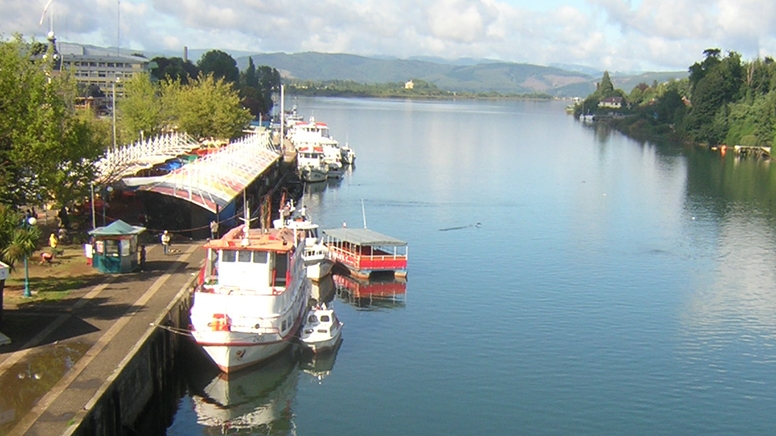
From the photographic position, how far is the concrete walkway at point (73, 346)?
21547 mm

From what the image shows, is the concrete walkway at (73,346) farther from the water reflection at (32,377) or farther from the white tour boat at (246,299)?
the white tour boat at (246,299)

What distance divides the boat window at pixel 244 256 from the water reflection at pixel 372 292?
11297mm

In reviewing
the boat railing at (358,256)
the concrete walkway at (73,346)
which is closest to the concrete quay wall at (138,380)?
the concrete walkway at (73,346)

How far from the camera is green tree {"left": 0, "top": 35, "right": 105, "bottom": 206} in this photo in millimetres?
37438

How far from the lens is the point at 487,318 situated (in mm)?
40906

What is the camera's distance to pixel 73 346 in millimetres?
26156

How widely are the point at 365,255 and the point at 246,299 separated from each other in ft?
58.9

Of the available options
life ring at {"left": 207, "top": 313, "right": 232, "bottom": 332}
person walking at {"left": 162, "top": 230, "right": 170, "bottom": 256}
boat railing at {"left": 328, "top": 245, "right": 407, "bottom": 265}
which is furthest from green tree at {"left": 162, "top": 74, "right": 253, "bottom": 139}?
life ring at {"left": 207, "top": 313, "right": 232, "bottom": 332}

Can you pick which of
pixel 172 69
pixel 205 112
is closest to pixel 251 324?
pixel 205 112

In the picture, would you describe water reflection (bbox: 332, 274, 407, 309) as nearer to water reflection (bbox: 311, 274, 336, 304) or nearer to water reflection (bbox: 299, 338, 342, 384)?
water reflection (bbox: 311, 274, 336, 304)

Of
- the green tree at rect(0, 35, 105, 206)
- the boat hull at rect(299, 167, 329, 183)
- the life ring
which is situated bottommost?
the life ring

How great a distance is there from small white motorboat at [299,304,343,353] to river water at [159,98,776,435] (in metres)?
0.65

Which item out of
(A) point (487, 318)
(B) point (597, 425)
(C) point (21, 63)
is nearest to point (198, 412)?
(B) point (597, 425)

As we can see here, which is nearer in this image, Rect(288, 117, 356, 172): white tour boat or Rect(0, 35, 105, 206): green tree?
Rect(0, 35, 105, 206): green tree
